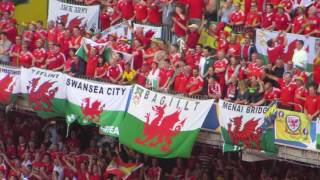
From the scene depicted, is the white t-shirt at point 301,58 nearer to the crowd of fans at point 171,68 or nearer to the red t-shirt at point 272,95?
the crowd of fans at point 171,68

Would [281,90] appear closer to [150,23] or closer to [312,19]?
[312,19]

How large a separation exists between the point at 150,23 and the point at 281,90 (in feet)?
17.0

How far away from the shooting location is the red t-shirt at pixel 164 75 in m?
20.7

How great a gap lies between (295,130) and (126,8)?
7.37 metres

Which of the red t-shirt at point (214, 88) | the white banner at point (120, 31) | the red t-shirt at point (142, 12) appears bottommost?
the red t-shirt at point (214, 88)

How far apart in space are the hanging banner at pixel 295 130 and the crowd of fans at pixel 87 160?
1.91m

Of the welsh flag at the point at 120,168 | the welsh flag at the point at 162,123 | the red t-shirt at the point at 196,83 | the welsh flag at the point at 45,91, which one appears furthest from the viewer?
the welsh flag at the point at 120,168

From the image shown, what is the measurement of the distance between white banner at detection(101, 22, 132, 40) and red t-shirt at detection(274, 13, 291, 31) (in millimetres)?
3731

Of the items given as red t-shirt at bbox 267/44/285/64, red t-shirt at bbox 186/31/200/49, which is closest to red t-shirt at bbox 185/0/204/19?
red t-shirt at bbox 186/31/200/49

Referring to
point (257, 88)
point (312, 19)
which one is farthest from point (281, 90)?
point (312, 19)

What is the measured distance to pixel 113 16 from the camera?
2486cm

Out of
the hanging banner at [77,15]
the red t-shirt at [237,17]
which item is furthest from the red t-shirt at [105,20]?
the red t-shirt at [237,17]

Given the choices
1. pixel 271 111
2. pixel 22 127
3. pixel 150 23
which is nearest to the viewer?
pixel 271 111

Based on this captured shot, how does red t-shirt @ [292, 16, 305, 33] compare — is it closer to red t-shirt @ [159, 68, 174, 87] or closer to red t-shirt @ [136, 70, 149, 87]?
red t-shirt @ [159, 68, 174, 87]
